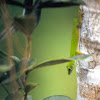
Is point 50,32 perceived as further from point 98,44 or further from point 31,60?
point 31,60

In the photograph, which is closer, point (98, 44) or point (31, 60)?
point (31, 60)

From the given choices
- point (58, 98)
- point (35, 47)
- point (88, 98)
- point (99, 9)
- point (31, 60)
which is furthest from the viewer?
point (35, 47)

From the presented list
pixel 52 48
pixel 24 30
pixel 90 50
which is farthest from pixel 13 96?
pixel 52 48

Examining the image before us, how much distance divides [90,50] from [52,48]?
122 cm

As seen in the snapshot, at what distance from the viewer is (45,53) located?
87.7 inches

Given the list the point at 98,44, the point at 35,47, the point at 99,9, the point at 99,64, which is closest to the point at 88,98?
the point at 99,64

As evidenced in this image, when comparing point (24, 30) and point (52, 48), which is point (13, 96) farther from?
point (52, 48)

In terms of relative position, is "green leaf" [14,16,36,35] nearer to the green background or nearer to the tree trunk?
the tree trunk

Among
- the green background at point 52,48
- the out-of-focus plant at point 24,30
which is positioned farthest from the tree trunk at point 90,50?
the green background at point 52,48

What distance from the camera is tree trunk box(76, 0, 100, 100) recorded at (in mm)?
981

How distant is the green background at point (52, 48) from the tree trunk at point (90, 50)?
111 cm

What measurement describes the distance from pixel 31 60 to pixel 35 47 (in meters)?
1.63

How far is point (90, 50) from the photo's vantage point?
106 centimetres

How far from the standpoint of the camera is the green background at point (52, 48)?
2.16 metres
